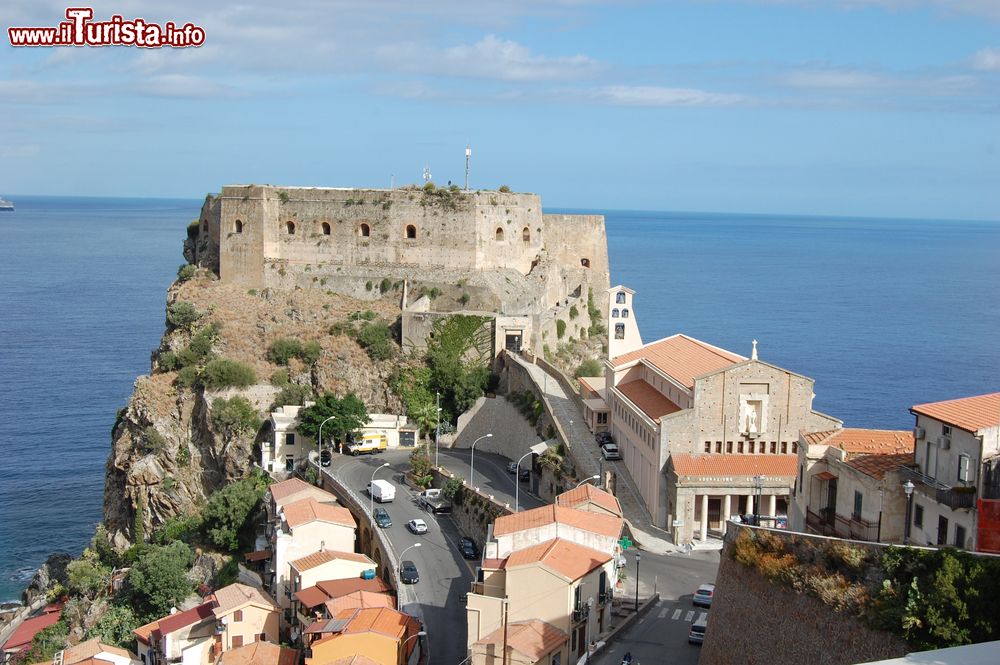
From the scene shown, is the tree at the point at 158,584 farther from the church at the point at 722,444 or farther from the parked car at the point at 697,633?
the parked car at the point at 697,633

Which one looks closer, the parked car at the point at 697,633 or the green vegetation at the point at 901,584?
the green vegetation at the point at 901,584

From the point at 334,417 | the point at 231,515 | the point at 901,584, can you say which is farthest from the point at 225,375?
the point at 901,584

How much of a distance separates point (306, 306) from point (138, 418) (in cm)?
933

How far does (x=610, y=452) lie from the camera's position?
145 ft

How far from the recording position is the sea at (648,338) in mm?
68338

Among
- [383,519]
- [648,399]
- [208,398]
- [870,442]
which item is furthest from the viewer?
[208,398]

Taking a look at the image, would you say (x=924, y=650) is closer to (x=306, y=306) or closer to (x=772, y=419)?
(x=772, y=419)

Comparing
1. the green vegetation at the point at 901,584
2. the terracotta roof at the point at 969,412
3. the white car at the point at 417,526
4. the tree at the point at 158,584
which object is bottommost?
the tree at the point at 158,584

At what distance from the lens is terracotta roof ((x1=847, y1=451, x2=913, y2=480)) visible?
26.8 m

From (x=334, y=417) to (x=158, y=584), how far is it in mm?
10472

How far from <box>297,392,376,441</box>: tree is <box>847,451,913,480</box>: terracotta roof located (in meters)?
26.7

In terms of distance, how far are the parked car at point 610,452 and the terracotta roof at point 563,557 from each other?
1103cm

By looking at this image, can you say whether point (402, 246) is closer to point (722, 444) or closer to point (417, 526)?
point (417, 526)

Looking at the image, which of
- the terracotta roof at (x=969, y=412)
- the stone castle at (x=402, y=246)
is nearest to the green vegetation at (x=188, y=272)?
the stone castle at (x=402, y=246)
